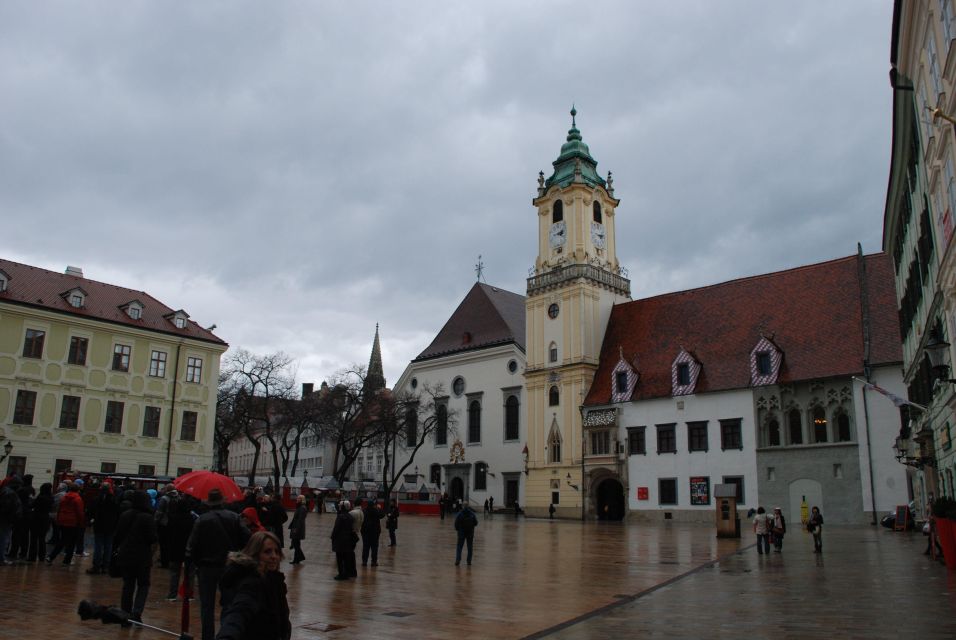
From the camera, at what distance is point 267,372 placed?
1860 inches

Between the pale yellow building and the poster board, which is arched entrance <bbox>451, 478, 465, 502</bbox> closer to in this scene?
the pale yellow building

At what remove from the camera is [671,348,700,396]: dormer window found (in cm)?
4516

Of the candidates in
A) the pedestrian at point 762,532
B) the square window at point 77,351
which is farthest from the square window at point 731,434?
the square window at point 77,351

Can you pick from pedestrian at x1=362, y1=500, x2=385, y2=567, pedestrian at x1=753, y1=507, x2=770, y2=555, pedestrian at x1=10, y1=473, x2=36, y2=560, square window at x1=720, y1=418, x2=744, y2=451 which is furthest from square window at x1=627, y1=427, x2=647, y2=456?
pedestrian at x1=10, y1=473, x2=36, y2=560

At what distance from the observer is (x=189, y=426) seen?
137 feet

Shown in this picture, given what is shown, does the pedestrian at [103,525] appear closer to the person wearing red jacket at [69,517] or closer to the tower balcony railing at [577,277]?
the person wearing red jacket at [69,517]

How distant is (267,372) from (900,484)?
114ft

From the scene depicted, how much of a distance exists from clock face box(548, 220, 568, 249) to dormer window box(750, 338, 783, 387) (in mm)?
17410

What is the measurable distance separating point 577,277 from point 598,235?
4.88m

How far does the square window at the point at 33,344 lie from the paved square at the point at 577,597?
23.9m

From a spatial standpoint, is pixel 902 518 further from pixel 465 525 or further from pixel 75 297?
pixel 75 297

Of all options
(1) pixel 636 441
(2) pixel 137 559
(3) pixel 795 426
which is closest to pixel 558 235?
(1) pixel 636 441

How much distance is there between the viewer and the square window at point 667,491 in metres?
44.6

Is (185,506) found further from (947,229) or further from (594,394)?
(594,394)
